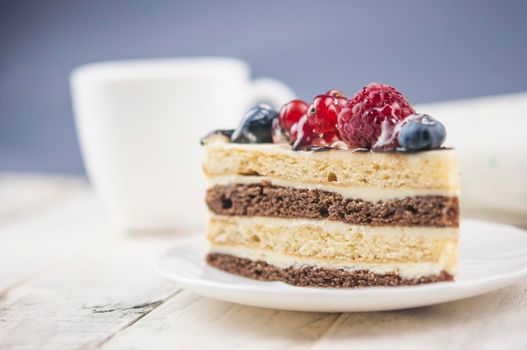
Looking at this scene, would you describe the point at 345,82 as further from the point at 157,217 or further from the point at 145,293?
the point at 145,293

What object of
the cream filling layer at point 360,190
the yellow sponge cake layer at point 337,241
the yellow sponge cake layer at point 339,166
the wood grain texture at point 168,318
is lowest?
the wood grain texture at point 168,318

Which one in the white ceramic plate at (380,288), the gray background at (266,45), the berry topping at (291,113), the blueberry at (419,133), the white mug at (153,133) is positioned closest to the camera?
the white ceramic plate at (380,288)

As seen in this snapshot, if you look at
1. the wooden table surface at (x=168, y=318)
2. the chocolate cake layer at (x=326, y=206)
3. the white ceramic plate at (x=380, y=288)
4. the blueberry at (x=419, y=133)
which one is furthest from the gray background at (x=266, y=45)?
the blueberry at (x=419, y=133)

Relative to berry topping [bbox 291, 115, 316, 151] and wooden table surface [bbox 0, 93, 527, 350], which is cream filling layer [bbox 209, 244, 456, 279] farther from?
berry topping [bbox 291, 115, 316, 151]

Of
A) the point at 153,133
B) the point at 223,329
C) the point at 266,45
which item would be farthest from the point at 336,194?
the point at 266,45

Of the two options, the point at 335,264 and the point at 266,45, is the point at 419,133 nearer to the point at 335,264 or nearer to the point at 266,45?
the point at 335,264

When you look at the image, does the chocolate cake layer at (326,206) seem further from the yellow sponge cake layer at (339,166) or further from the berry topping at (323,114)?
the berry topping at (323,114)
